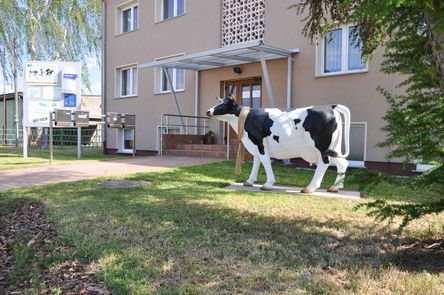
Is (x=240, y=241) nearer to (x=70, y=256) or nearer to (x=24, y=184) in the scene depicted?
(x=70, y=256)

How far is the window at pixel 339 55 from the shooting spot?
11422 millimetres

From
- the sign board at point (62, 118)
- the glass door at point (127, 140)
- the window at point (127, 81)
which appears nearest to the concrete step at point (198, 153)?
the sign board at point (62, 118)

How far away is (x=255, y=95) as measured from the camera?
47.1 ft

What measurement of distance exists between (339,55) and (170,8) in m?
8.44

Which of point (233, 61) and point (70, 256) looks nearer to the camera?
point (70, 256)

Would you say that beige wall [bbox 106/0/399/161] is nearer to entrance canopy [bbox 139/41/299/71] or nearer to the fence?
entrance canopy [bbox 139/41/299/71]

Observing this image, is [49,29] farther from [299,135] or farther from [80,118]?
[299,135]

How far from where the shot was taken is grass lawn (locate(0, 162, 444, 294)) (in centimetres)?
336

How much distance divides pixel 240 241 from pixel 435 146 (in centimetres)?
200

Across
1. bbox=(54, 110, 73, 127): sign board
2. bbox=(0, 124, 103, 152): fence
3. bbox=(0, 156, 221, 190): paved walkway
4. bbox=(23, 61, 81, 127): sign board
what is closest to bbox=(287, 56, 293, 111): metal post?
bbox=(0, 156, 221, 190): paved walkway

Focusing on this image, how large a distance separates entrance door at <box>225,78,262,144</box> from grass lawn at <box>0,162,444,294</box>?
7.63 meters

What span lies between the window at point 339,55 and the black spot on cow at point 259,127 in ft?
15.8

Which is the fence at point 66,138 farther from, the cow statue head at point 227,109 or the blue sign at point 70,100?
the cow statue head at point 227,109

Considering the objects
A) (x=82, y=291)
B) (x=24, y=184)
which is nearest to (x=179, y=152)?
(x=24, y=184)
